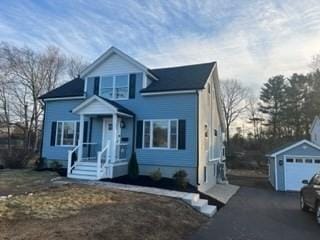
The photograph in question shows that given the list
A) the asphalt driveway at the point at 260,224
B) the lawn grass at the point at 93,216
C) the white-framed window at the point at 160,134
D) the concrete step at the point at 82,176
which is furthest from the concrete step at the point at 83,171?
the asphalt driveway at the point at 260,224

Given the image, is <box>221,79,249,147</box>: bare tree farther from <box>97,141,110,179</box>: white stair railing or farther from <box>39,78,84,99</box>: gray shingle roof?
<box>97,141,110,179</box>: white stair railing

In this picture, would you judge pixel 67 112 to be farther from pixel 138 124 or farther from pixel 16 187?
pixel 16 187

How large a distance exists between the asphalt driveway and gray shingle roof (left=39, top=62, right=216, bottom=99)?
19.9 feet

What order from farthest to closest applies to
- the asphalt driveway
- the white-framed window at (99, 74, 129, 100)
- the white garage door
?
1. the white garage door
2. the white-framed window at (99, 74, 129, 100)
3. the asphalt driveway

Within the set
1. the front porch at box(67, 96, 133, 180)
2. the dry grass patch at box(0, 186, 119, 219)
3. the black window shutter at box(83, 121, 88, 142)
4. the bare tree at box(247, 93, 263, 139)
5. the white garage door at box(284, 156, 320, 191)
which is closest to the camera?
the dry grass patch at box(0, 186, 119, 219)

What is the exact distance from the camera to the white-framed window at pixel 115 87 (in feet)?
50.8

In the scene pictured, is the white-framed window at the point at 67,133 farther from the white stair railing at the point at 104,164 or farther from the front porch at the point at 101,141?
the white stair railing at the point at 104,164

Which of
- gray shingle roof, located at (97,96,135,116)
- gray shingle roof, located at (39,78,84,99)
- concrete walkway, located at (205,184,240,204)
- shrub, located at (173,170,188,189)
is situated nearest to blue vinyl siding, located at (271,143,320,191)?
concrete walkway, located at (205,184,240,204)

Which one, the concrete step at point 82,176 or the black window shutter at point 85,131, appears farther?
the black window shutter at point 85,131

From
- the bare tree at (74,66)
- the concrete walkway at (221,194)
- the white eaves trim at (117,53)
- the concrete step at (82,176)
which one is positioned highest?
the bare tree at (74,66)

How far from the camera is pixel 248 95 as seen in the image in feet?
141

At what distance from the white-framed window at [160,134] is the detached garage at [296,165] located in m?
8.97

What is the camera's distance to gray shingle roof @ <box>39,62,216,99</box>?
14213 millimetres

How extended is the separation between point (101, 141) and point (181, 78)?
5.58m
